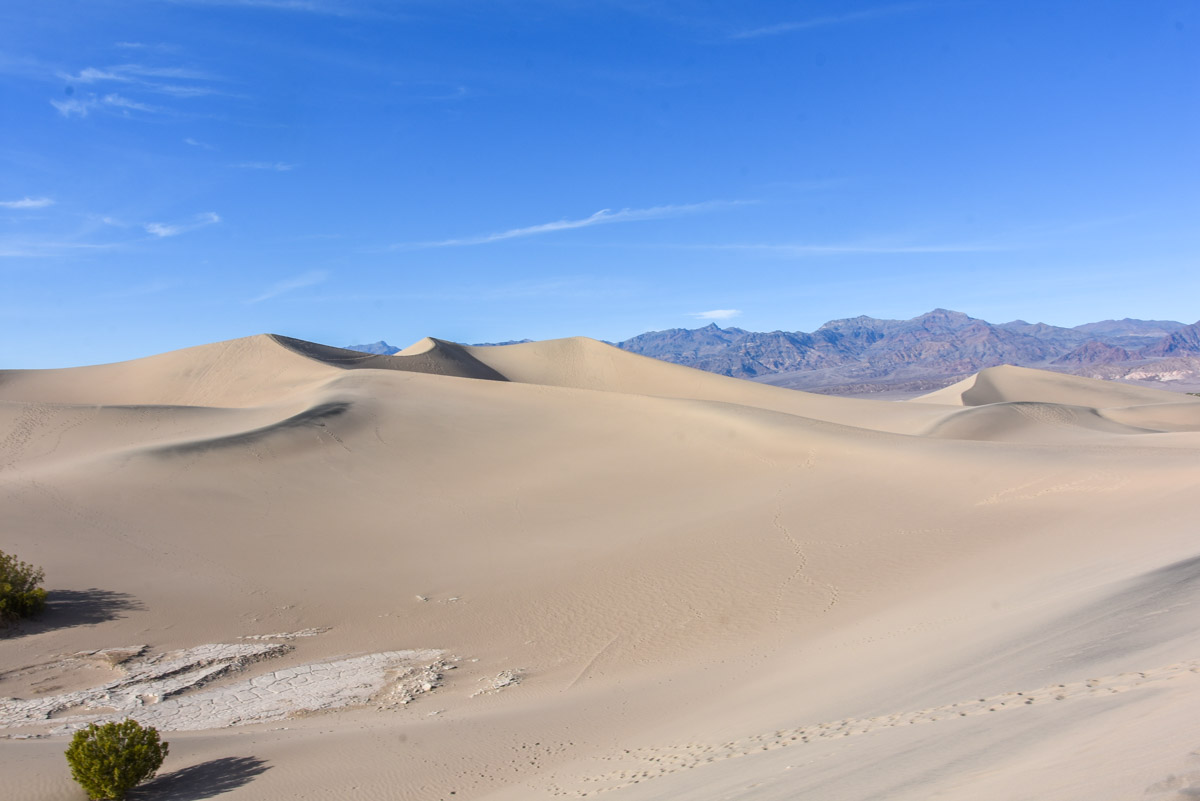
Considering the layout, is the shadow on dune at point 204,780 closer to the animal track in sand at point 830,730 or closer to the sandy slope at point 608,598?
the sandy slope at point 608,598

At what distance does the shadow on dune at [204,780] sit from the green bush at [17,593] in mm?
5781

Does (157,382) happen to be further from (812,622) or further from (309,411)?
(812,622)

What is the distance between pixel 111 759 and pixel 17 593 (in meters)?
6.31

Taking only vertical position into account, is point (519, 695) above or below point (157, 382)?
below

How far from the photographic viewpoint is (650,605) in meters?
12.2

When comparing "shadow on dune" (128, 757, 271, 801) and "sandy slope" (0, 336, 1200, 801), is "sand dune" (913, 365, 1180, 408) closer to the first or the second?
"sandy slope" (0, 336, 1200, 801)

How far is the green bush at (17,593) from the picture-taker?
10891 mm

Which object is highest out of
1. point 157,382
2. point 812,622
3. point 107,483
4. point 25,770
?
point 157,382

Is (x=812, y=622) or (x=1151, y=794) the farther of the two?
(x=812, y=622)

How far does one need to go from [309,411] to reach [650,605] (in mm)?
14942

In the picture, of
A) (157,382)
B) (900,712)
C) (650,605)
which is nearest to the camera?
(900,712)

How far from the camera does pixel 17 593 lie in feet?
36.3

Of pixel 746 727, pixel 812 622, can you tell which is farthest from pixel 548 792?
pixel 812 622

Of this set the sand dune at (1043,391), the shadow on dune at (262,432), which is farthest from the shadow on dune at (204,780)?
the sand dune at (1043,391)
